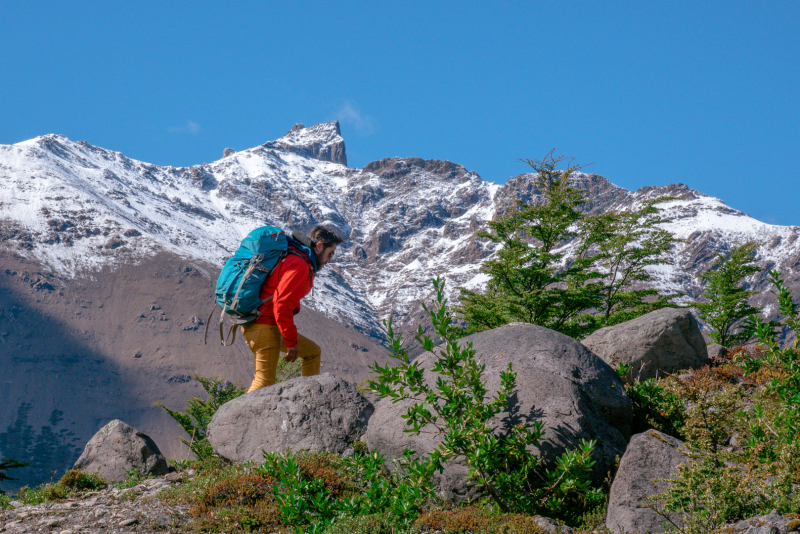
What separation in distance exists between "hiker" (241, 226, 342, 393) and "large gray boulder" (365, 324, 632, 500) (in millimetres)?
1429

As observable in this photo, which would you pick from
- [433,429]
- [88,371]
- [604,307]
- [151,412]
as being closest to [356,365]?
[151,412]

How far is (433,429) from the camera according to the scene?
18.4 feet

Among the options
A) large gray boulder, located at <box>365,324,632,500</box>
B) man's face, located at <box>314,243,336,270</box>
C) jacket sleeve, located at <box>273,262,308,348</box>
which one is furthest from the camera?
man's face, located at <box>314,243,336,270</box>

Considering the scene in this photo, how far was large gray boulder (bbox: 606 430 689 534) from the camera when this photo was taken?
14.9 feet

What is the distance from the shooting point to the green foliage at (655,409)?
6125 millimetres

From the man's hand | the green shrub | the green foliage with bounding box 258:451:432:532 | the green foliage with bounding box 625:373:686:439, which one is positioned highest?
the man's hand

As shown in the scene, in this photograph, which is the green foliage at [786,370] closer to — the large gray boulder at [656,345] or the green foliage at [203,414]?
the large gray boulder at [656,345]

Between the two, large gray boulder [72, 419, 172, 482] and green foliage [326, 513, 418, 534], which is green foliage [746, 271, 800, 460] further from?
large gray boulder [72, 419, 172, 482]

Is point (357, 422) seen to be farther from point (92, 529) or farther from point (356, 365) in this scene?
point (356, 365)

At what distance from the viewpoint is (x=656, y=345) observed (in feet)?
27.9

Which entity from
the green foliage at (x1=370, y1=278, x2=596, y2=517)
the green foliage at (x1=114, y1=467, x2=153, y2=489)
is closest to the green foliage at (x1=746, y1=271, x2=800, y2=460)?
the green foliage at (x1=370, y1=278, x2=596, y2=517)

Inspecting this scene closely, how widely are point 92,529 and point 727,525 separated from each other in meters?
5.13

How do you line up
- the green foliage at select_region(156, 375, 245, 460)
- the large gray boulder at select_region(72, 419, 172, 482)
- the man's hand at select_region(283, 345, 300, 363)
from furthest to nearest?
the large gray boulder at select_region(72, 419, 172, 482)
the green foliage at select_region(156, 375, 245, 460)
the man's hand at select_region(283, 345, 300, 363)

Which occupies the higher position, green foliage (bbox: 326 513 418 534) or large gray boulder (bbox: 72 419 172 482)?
green foliage (bbox: 326 513 418 534)
